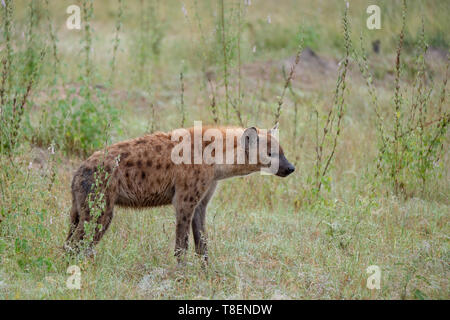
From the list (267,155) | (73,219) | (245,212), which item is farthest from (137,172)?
(245,212)

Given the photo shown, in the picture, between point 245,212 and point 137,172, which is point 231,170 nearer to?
point 137,172

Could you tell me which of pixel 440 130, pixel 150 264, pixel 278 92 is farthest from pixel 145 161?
pixel 278 92

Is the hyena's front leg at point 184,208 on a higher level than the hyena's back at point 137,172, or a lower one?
lower

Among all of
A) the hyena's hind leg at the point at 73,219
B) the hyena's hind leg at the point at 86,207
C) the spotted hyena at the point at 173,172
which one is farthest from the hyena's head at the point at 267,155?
the hyena's hind leg at the point at 73,219

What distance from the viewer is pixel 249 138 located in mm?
5379

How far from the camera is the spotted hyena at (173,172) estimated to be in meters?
4.77

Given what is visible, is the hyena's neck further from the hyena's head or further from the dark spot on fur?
the dark spot on fur

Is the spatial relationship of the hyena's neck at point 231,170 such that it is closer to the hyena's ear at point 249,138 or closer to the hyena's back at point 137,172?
the hyena's ear at point 249,138

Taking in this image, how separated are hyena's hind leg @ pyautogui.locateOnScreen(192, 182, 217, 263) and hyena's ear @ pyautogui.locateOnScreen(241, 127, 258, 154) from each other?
18.5 inches

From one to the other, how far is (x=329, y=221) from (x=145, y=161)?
2107 mm

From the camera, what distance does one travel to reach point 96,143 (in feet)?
24.0

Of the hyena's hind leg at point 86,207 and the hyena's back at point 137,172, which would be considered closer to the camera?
the hyena's hind leg at point 86,207

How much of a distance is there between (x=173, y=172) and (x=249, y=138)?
78 centimetres

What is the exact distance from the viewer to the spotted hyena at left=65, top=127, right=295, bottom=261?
15.6ft
